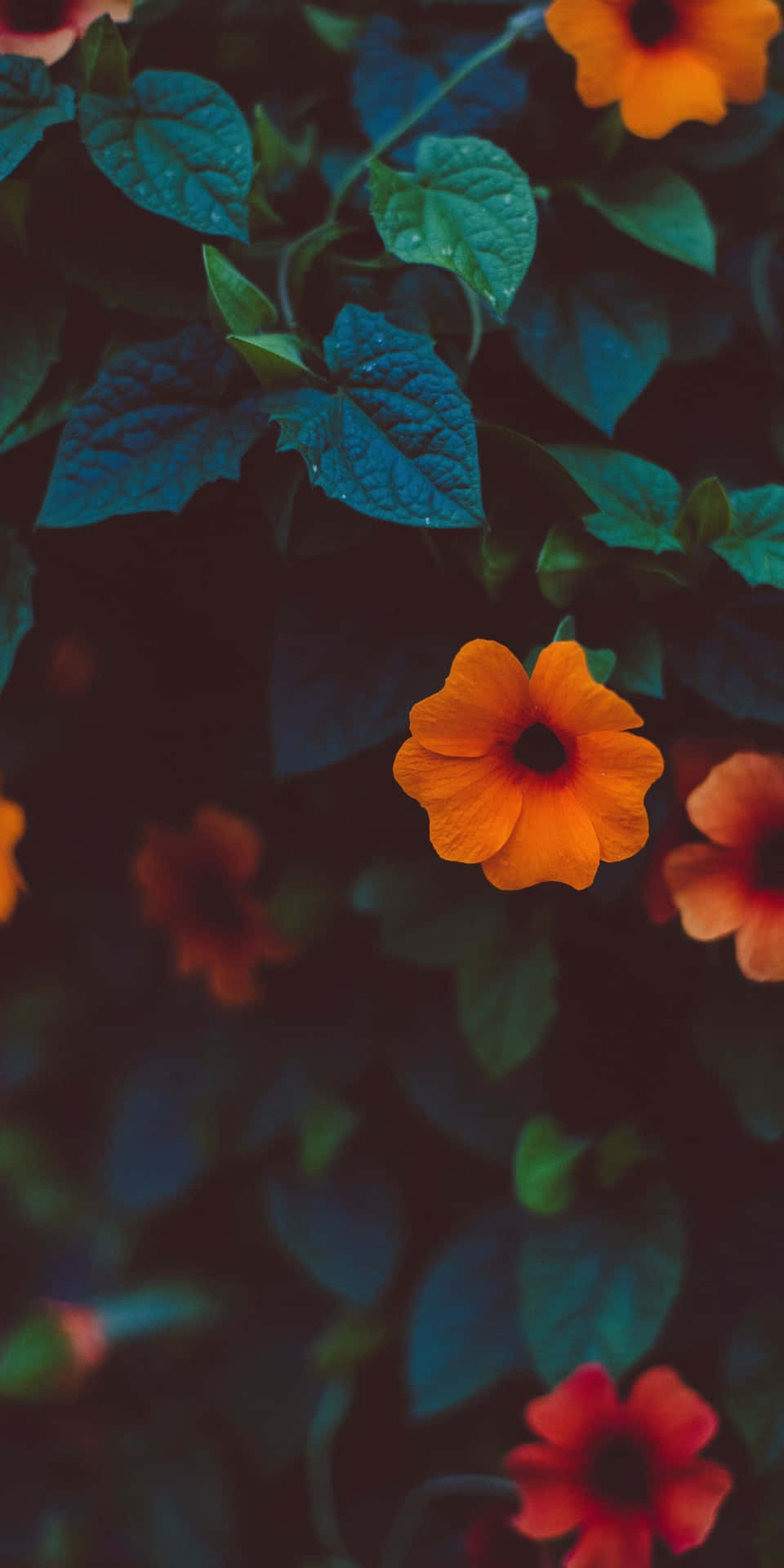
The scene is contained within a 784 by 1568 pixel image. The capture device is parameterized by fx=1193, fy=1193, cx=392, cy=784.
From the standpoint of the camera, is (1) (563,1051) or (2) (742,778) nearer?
(2) (742,778)

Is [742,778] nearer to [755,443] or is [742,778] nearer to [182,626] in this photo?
[755,443]

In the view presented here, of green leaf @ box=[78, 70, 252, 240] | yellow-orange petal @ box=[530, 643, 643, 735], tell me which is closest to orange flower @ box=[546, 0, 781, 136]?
green leaf @ box=[78, 70, 252, 240]

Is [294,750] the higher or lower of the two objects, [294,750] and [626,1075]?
the higher

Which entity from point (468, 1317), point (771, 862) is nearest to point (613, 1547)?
point (468, 1317)

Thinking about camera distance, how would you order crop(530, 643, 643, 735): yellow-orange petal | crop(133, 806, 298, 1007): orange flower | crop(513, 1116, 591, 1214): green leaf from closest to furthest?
crop(530, 643, 643, 735): yellow-orange petal → crop(513, 1116, 591, 1214): green leaf → crop(133, 806, 298, 1007): orange flower

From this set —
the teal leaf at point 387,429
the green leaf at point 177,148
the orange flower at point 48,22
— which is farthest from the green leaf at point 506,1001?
the orange flower at point 48,22

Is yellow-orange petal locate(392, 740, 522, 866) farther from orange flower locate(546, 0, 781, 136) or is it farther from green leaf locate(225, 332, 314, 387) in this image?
orange flower locate(546, 0, 781, 136)

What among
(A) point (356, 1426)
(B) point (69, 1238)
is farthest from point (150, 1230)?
(A) point (356, 1426)
